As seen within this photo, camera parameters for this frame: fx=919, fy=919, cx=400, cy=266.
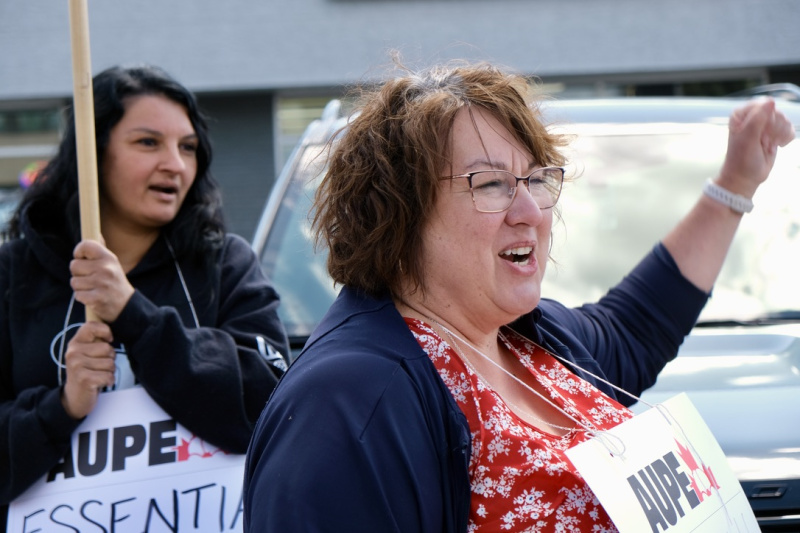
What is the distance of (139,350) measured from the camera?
6.77ft

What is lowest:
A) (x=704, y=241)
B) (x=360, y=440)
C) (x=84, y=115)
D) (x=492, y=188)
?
(x=360, y=440)

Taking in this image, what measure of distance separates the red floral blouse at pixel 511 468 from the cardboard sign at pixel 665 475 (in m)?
0.05

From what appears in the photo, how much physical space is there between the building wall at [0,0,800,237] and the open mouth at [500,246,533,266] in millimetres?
11271

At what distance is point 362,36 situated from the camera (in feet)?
42.3

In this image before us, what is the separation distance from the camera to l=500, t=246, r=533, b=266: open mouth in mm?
1731

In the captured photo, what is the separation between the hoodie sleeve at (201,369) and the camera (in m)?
2.07

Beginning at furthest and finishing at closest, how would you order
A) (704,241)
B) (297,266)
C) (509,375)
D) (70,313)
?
(297,266) → (704,241) → (70,313) → (509,375)

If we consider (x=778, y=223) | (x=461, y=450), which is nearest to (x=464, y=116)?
(x=461, y=450)

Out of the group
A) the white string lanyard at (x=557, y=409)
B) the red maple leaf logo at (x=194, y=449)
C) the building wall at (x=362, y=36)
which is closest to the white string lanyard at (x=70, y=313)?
the red maple leaf logo at (x=194, y=449)

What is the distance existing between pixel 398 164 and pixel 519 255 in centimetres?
30

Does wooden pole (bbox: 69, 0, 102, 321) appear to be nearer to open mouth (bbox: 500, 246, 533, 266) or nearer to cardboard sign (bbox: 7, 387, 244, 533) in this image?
cardboard sign (bbox: 7, 387, 244, 533)

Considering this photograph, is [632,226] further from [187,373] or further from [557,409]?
[187,373]

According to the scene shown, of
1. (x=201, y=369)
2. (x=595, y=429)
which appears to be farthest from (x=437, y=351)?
(x=201, y=369)

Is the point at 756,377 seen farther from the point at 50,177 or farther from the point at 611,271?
the point at 50,177
